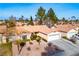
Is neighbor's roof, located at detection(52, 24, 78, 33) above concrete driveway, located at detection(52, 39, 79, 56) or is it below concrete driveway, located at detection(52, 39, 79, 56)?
above

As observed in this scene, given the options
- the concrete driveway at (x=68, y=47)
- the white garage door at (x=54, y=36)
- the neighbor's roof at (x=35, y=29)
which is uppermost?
the neighbor's roof at (x=35, y=29)

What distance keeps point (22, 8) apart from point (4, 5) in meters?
0.13

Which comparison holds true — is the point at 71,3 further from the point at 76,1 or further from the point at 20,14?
the point at 20,14

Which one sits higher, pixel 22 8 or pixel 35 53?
pixel 22 8

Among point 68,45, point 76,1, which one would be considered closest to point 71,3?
point 76,1

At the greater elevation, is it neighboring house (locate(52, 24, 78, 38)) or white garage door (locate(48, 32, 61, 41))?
neighboring house (locate(52, 24, 78, 38))

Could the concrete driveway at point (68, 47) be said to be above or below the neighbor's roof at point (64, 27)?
below

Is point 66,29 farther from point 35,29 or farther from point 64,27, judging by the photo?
point 35,29

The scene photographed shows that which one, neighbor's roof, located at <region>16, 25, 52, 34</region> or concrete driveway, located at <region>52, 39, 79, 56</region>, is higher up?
neighbor's roof, located at <region>16, 25, 52, 34</region>

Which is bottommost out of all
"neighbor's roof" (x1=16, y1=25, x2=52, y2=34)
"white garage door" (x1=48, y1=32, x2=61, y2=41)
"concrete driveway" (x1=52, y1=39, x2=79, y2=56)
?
"concrete driveway" (x1=52, y1=39, x2=79, y2=56)

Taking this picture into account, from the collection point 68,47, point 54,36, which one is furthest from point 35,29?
point 68,47

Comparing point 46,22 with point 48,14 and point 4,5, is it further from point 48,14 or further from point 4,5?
point 4,5

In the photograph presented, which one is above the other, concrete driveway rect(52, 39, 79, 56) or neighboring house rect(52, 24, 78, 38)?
neighboring house rect(52, 24, 78, 38)

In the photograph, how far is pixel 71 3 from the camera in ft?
14.1
